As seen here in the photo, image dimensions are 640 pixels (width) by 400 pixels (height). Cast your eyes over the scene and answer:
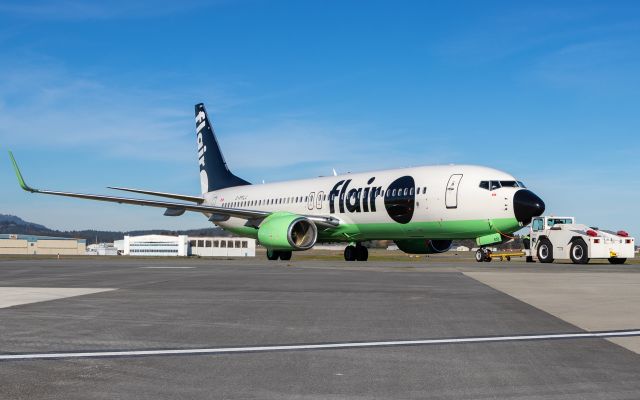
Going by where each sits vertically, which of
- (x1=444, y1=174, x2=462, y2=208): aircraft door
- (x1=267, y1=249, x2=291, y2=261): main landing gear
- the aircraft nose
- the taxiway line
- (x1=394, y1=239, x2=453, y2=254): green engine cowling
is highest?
(x1=444, y1=174, x2=462, y2=208): aircraft door

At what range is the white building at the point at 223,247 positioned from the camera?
115 m

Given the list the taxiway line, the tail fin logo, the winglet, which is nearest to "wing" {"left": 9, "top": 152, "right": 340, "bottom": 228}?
the winglet

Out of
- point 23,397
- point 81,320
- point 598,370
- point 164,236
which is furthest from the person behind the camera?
point 164,236

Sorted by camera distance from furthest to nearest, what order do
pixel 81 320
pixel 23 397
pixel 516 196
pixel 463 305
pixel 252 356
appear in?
pixel 516 196
pixel 463 305
pixel 81 320
pixel 252 356
pixel 23 397

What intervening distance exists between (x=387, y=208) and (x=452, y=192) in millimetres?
3513

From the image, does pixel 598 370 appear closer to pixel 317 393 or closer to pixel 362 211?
pixel 317 393

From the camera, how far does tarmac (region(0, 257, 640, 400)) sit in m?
4.71

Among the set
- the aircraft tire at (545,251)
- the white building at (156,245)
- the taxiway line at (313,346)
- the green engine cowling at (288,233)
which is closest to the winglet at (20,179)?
the green engine cowling at (288,233)

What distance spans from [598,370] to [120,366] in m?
3.76

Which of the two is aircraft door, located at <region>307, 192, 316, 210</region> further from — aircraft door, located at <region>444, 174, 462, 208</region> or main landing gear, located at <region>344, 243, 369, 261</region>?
aircraft door, located at <region>444, 174, 462, 208</region>

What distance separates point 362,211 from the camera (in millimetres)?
32312

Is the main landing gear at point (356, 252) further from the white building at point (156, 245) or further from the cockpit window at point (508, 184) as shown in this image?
the white building at point (156, 245)

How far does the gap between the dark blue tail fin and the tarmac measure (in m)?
33.8

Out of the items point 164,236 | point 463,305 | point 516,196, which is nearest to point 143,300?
point 463,305
